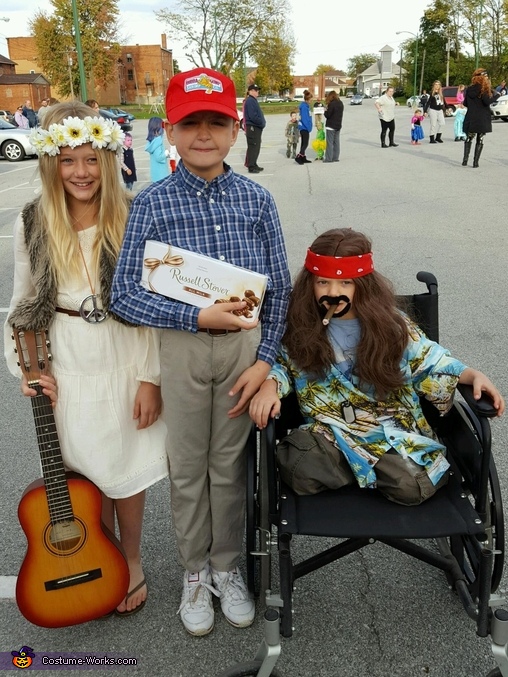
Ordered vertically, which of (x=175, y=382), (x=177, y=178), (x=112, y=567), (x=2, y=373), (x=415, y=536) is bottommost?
(x=2, y=373)

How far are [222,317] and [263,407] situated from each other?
1.11ft

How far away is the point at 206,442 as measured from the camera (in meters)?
2.12

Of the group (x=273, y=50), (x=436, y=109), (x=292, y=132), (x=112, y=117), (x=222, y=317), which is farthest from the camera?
(x=273, y=50)

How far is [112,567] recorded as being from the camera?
212cm

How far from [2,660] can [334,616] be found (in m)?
1.17

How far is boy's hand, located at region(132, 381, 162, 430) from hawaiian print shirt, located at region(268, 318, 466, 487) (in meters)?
0.41

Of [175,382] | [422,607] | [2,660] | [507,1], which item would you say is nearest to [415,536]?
[422,607]

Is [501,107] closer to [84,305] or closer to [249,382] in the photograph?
[249,382]

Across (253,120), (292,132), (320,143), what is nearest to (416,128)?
(320,143)

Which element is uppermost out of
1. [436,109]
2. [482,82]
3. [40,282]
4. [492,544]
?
[482,82]

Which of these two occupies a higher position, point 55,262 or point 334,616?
point 55,262

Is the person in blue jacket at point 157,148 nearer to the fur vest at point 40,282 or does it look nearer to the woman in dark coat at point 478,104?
the woman in dark coat at point 478,104

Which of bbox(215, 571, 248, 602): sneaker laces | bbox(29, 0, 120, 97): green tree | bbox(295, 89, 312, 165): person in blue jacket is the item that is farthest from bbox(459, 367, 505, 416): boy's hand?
bbox(29, 0, 120, 97): green tree

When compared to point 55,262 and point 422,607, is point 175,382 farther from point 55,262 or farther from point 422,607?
point 422,607
